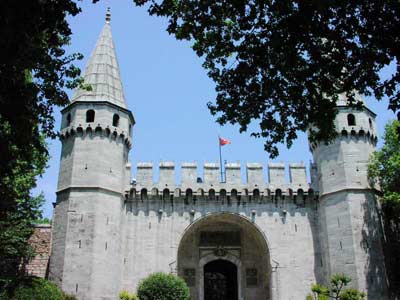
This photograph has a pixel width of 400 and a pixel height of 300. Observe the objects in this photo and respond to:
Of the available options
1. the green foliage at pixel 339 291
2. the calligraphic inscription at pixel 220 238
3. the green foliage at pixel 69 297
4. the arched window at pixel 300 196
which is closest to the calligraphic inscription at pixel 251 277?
the calligraphic inscription at pixel 220 238

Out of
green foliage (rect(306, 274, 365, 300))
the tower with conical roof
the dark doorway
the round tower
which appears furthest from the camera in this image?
the dark doorway

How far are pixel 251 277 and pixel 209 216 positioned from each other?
3783 millimetres

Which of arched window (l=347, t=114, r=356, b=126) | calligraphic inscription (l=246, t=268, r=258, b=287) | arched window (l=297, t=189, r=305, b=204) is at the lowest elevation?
calligraphic inscription (l=246, t=268, r=258, b=287)

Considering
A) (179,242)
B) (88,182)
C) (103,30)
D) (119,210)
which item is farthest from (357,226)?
(103,30)

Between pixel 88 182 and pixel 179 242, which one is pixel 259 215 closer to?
pixel 179 242

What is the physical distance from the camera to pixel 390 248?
19938 mm

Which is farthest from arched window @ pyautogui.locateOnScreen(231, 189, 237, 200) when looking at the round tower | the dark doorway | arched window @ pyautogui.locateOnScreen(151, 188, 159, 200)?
the round tower

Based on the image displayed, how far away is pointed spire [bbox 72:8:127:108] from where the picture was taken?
22.5 meters

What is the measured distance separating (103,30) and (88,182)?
9669 millimetres

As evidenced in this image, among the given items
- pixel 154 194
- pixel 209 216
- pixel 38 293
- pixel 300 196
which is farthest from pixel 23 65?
pixel 300 196

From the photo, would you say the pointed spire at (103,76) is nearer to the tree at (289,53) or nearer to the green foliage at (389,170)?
the green foliage at (389,170)

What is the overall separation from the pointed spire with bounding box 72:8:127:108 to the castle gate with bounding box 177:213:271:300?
764cm

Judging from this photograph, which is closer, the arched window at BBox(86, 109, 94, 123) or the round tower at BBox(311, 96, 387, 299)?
the round tower at BBox(311, 96, 387, 299)

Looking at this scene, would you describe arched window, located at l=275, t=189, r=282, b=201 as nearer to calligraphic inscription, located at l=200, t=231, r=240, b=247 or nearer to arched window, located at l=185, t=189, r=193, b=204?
calligraphic inscription, located at l=200, t=231, r=240, b=247
